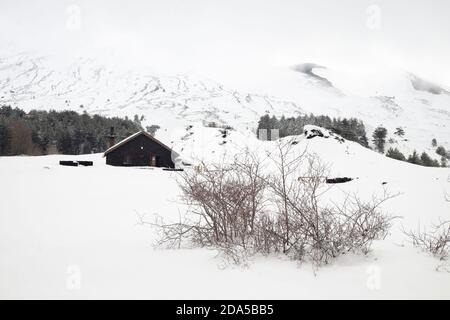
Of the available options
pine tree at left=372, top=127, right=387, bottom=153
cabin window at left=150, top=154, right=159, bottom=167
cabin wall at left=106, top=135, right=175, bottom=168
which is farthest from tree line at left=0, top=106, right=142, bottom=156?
pine tree at left=372, top=127, right=387, bottom=153

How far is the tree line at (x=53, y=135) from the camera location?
6788 cm

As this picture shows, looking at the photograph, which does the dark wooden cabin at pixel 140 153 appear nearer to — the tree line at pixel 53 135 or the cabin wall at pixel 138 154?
the cabin wall at pixel 138 154

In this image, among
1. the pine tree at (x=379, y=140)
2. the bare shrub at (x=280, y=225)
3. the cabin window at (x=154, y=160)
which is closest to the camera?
the bare shrub at (x=280, y=225)

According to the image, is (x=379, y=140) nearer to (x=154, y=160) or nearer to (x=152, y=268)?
(x=154, y=160)

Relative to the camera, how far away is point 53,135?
74.5 m

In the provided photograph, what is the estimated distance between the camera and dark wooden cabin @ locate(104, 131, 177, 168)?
37.9 meters

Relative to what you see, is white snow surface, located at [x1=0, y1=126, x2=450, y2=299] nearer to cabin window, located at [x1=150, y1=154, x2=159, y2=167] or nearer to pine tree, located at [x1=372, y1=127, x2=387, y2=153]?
cabin window, located at [x1=150, y1=154, x2=159, y2=167]

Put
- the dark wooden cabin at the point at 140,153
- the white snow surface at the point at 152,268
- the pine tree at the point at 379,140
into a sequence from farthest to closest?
the pine tree at the point at 379,140 < the dark wooden cabin at the point at 140,153 < the white snow surface at the point at 152,268

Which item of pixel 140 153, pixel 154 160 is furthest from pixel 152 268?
pixel 140 153

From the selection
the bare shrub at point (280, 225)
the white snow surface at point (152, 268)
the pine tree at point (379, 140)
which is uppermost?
the bare shrub at point (280, 225)

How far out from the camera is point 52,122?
273ft

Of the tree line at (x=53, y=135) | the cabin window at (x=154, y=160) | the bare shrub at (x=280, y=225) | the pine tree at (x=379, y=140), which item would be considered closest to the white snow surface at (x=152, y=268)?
the bare shrub at (x=280, y=225)
